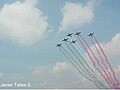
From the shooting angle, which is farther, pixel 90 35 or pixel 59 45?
pixel 90 35

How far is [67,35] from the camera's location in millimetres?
118500

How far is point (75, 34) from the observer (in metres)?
122

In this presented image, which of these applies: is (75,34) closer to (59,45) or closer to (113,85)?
(59,45)

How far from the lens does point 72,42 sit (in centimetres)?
11462

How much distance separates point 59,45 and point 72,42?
6.33 metres

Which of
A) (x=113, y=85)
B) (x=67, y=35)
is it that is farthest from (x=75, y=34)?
(x=113, y=85)

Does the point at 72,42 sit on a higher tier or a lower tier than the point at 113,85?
higher

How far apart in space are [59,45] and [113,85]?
34.0 metres

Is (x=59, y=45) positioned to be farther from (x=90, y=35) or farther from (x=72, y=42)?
(x=90, y=35)

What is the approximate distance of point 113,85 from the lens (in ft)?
395

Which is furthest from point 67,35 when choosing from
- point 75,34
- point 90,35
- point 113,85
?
point 113,85

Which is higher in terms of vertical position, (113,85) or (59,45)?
(59,45)

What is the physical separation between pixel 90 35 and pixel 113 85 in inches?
1085

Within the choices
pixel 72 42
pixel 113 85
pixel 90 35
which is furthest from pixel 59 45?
pixel 113 85
